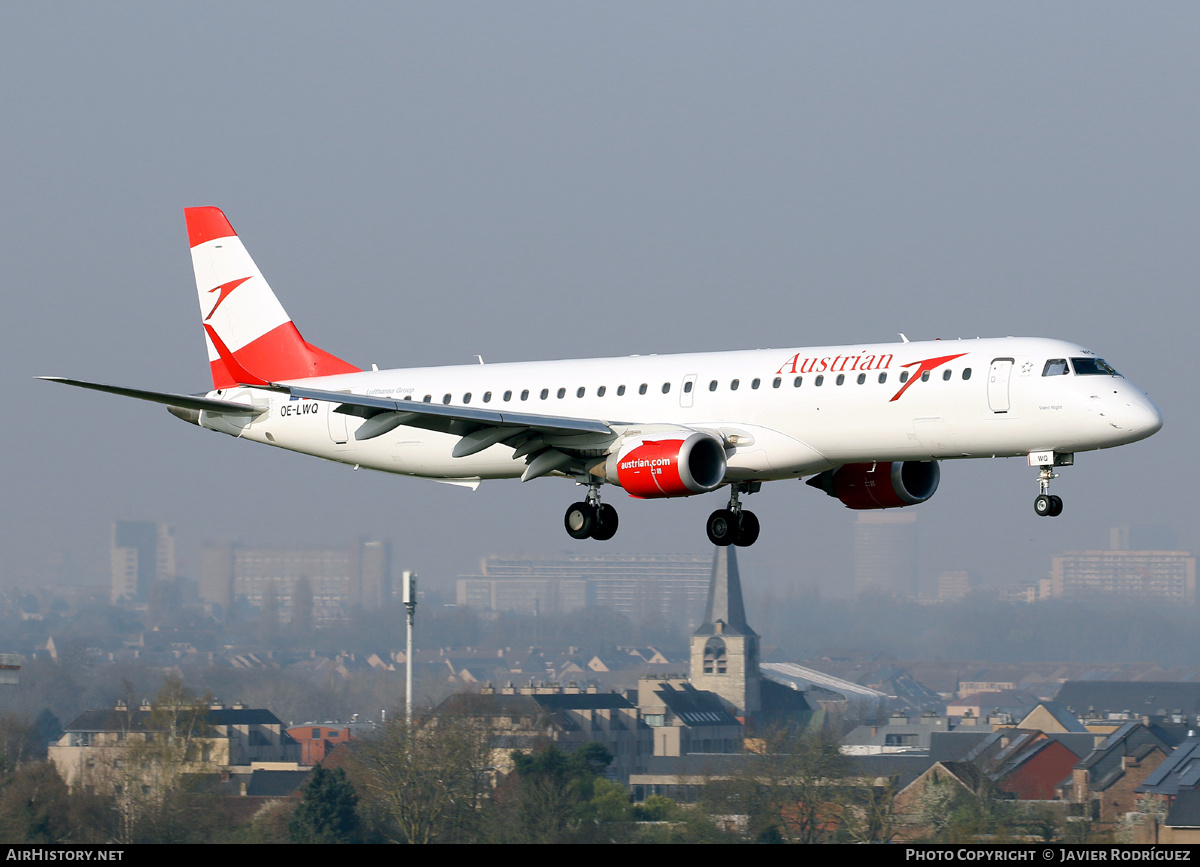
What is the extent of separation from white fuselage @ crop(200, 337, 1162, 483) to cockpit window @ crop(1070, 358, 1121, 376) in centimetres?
16

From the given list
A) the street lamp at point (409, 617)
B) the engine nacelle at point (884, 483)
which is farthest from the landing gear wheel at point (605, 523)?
the street lamp at point (409, 617)

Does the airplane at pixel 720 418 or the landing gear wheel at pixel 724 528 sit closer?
the airplane at pixel 720 418

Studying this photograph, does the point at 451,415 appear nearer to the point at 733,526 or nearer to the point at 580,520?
the point at 580,520

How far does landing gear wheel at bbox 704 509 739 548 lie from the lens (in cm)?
5206

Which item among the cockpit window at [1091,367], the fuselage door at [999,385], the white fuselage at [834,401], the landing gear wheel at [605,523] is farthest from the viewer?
the landing gear wheel at [605,523]

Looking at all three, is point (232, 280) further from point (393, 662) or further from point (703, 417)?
point (393, 662)

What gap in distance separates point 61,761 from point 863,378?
77.1 meters

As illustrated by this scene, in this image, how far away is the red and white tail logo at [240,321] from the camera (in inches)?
2389

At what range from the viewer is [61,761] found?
10750 cm

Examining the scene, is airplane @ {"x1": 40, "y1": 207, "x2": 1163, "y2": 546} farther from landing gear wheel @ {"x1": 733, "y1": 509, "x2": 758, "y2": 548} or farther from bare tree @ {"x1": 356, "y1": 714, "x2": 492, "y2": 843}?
bare tree @ {"x1": 356, "y1": 714, "x2": 492, "y2": 843}

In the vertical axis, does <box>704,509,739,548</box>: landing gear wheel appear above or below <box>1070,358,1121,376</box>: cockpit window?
below

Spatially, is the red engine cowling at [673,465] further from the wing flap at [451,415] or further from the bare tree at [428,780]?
the bare tree at [428,780]

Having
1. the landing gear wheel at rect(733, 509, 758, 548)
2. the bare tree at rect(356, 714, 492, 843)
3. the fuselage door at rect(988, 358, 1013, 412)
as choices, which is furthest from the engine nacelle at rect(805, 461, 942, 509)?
the bare tree at rect(356, 714, 492, 843)

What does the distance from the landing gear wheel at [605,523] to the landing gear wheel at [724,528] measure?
2917mm
